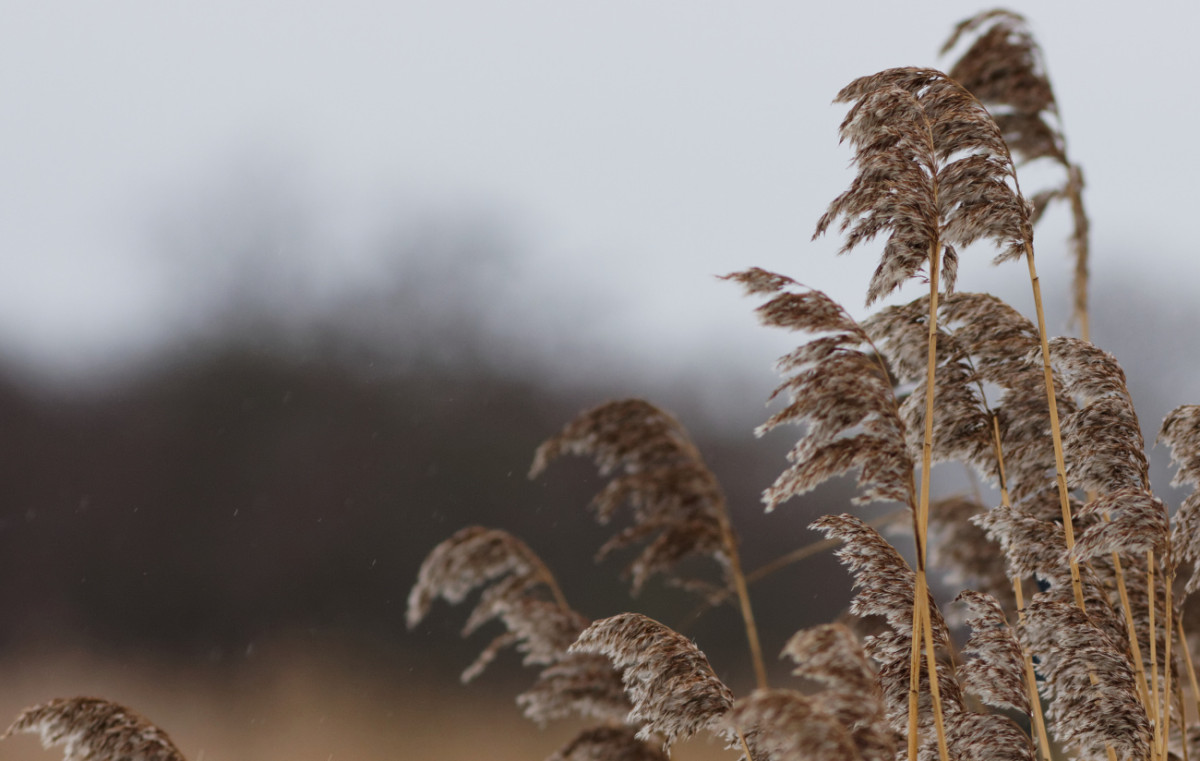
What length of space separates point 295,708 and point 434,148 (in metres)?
7.24

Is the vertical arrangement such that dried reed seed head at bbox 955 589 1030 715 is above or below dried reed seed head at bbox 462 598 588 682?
above

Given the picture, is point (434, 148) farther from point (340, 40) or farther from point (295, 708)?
point (295, 708)

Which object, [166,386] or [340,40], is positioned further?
[340,40]

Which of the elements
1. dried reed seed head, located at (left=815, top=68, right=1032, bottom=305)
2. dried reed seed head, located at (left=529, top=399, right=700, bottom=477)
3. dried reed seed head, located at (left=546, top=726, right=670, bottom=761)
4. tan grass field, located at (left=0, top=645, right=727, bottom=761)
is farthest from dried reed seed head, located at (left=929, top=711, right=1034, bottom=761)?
tan grass field, located at (left=0, top=645, right=727, bottom=761)

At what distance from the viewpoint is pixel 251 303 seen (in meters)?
7.98

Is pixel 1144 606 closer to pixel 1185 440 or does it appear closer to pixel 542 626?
pixel 1185 440

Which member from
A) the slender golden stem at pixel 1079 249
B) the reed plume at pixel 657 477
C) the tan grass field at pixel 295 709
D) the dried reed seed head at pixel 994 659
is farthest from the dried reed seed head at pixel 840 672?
the tan grass field at pixel 295 709

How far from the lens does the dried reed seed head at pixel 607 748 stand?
2021 mm

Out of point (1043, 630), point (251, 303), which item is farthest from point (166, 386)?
point (1043, 630)

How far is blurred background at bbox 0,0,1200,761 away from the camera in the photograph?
6.61m

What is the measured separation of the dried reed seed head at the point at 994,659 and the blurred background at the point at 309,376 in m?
5.00

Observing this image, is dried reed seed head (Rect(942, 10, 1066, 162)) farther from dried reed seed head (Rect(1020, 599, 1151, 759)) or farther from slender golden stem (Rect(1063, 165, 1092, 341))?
dried reed seed head (Rect(1020, 599, 1151, 759))

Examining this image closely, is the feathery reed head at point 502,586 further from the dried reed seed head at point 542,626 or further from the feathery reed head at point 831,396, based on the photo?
the feathery reed head at point 831,396

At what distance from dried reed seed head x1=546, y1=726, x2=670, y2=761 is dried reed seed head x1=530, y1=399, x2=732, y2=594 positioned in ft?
1.24
